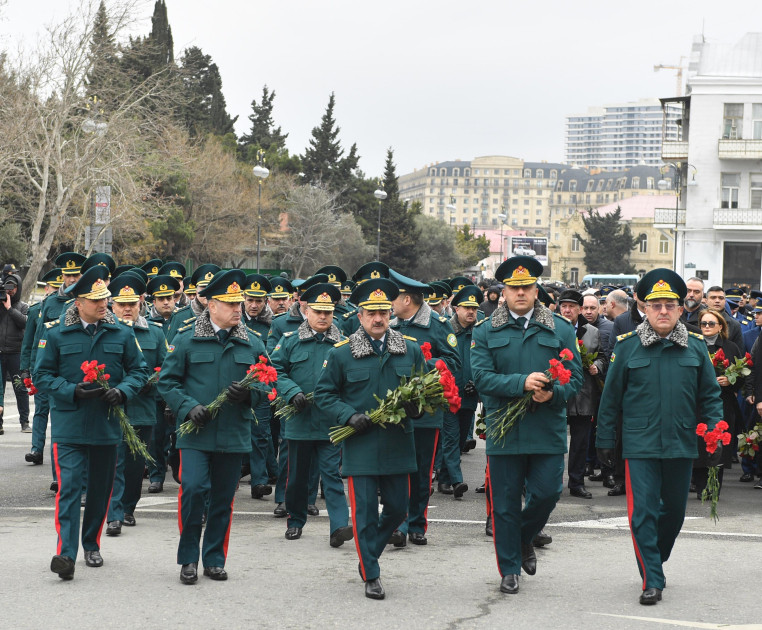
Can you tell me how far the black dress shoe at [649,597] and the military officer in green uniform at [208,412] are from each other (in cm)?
281

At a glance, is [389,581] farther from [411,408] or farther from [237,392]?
[237,392]

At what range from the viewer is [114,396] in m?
7.57

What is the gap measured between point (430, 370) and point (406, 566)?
153cm

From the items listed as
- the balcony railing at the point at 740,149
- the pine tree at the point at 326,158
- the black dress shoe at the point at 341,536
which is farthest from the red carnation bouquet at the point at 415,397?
the pine tree at the point at 326,158

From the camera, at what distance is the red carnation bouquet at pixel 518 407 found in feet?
23.6

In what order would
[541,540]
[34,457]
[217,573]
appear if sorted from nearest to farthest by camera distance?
[217,573]
[541,540]
[34,457]


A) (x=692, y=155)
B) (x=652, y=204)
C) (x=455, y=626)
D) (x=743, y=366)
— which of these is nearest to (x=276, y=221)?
(x=692, y=155)

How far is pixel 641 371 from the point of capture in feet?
24.3

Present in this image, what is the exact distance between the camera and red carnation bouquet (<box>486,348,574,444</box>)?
7.18 m

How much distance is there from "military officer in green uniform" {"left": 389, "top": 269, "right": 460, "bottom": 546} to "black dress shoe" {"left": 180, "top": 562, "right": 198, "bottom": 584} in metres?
1.98

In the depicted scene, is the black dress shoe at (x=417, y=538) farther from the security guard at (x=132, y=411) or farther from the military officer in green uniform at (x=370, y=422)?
the security guard at (x=132, y=411)

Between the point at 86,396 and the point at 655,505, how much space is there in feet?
13.0

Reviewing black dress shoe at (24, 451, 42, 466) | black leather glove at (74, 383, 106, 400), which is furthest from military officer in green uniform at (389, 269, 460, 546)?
black dress shoe at (24, 451, 42, 466)

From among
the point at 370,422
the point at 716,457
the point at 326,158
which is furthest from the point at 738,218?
the point at 370,422
